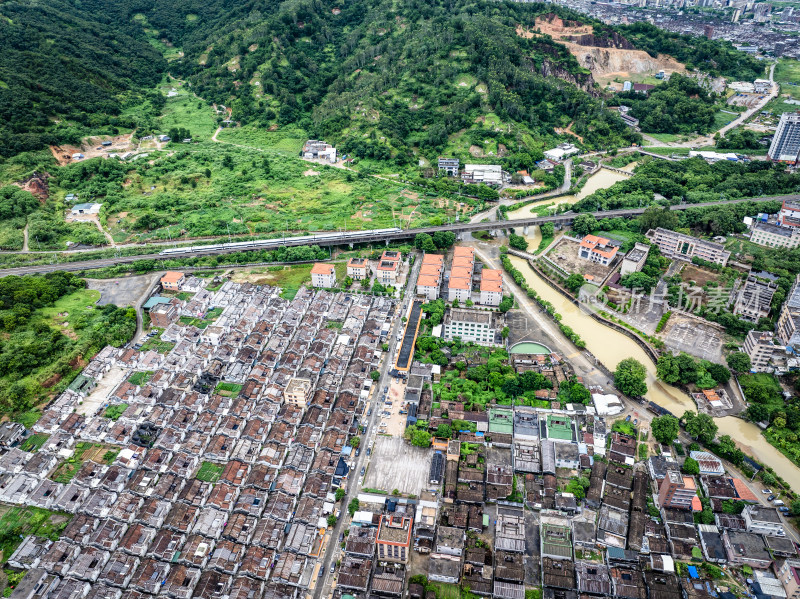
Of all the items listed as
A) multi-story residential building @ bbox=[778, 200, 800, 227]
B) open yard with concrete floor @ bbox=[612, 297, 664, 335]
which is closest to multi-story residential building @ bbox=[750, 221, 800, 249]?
multi-story residential building @ bbox=[778, 200, 800, 227]

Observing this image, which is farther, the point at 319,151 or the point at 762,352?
the point at 319,151

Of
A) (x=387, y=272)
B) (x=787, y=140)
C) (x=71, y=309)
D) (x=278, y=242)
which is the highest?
(x=787, y=140)

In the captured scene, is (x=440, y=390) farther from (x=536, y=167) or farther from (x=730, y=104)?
(x=730, y=104)

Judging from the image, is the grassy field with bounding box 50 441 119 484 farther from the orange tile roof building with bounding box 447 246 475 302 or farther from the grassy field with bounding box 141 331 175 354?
the orange tile roof building with bounding box 447 246 475 302

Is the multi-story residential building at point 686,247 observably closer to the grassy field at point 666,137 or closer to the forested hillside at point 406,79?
the forested hillside at point 406,79

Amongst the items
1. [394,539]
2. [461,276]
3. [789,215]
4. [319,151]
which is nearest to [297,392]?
[394,539]

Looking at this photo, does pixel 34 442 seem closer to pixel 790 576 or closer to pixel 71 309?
pixel 71 309
